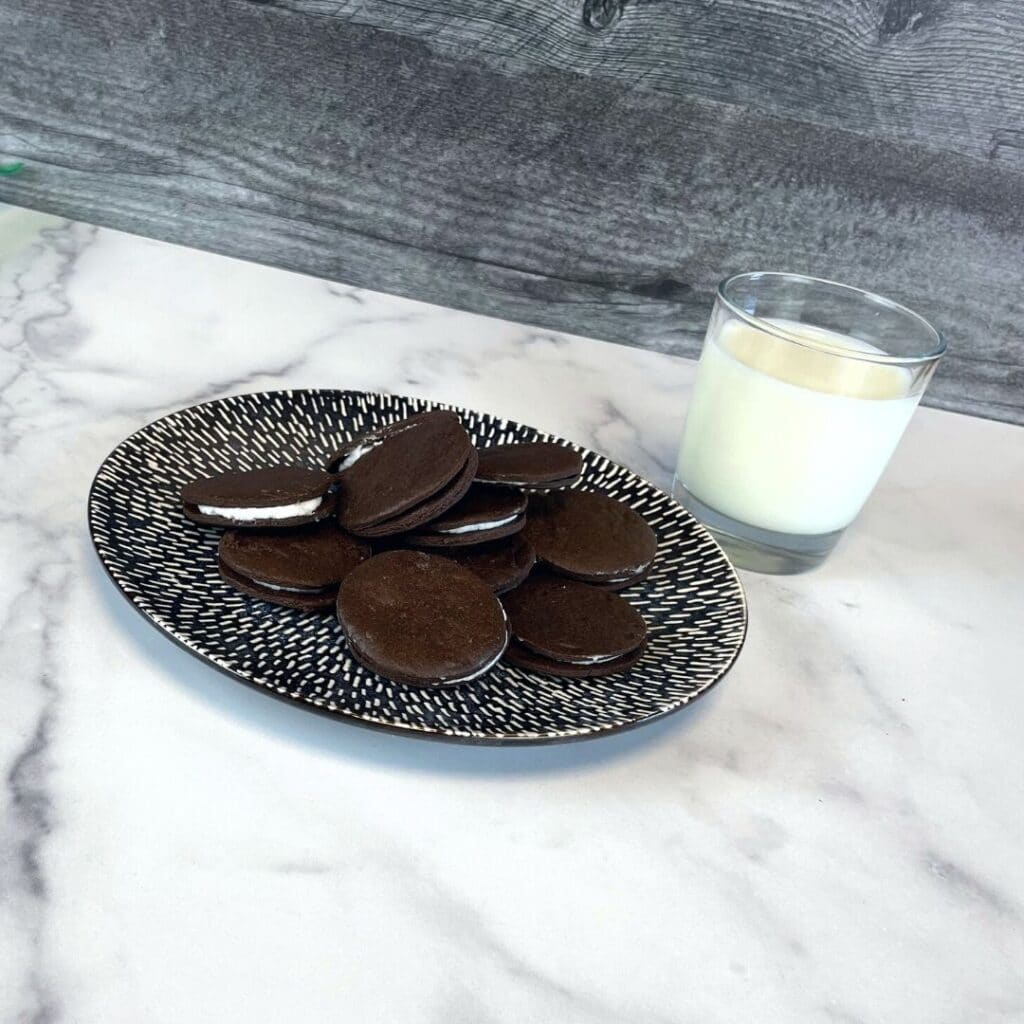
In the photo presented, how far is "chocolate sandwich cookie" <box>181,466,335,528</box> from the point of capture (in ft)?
2.01

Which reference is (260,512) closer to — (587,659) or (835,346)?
(587,659)

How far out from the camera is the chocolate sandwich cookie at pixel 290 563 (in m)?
0.59

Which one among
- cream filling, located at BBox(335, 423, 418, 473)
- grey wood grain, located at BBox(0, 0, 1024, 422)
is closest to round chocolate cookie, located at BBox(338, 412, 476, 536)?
cream filling, located at BBox(335, 423, 418, 473)

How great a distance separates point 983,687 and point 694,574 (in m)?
0.21

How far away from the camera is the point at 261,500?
2.00 ft

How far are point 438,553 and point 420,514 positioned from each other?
0.11ft

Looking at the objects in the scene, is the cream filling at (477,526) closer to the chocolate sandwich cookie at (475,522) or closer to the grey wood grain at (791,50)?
the chocolate sandwich cookie at (475,522)

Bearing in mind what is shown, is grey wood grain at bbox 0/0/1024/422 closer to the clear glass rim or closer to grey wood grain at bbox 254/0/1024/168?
grey wood grain at bbox 254/0/1024/168

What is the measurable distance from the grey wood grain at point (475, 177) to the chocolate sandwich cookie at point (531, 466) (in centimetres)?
51

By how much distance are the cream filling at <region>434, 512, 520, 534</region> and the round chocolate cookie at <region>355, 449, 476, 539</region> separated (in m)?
0.01

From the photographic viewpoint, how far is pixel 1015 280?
1146 mm

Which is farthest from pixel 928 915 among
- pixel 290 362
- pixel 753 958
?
pixel 290 362

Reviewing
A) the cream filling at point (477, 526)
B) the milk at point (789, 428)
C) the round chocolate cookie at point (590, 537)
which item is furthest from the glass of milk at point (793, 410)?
the cream filling at point (477, 526)

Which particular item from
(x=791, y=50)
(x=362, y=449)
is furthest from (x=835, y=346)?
(x=791, y=50)
